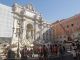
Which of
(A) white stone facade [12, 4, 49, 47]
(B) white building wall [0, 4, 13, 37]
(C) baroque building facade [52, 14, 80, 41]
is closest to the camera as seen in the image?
(B) white building wall [0, 4, 13, 37]

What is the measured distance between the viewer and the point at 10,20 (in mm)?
31375

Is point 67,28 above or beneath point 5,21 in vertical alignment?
beneath

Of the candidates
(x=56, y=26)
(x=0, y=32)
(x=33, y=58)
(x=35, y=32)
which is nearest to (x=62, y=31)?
(x=56, y=26)

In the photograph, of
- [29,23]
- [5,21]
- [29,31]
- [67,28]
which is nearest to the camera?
[5,21]

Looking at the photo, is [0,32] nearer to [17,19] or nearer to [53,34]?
[17,19]

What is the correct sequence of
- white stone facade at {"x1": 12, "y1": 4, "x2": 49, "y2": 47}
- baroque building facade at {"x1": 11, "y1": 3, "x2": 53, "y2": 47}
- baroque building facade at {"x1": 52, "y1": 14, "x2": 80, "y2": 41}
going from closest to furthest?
1. baroque building facade at {"x1": 11, "y1": 3, "x2": 53, "y2": 47}
2. white stone facade at {"x1": 12, "y1": 4, "x2": 49, "y2": 47}
3. baroque building facade at {"x1": 52, "y1": 14, "x2": 80, "y2": 41}

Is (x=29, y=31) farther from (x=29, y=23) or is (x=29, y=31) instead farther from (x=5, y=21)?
(x=5, y=21)

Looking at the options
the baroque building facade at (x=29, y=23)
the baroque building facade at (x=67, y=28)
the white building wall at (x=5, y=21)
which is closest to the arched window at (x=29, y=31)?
the baroque building facade at (x=29, y=23)

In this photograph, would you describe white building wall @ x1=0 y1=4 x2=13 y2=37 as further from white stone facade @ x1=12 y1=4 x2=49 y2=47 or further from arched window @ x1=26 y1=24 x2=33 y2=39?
arched window @ x1=26 y1=24 x2=33 y2=39

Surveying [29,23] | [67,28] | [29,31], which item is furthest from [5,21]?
[67,28]

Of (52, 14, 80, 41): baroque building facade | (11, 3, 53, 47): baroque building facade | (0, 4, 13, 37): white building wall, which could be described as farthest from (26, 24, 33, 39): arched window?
(52, 14, 80, 41): baroque building facade

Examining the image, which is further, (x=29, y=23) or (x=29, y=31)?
(x=29, y=31)

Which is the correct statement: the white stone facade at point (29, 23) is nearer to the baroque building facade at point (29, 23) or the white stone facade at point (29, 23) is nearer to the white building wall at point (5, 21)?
the baroque building facade at point (29, 23)

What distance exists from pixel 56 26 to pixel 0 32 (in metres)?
17.6
